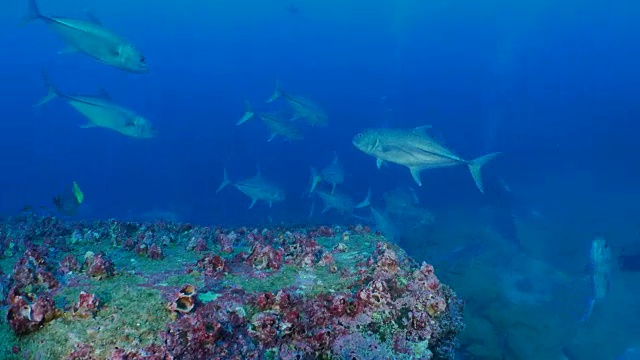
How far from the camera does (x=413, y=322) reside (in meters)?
3.34

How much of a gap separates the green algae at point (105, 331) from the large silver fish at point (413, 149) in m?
4.71

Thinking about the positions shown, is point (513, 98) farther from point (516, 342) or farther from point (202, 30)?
point (202, 30)

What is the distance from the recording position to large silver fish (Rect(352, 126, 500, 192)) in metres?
6.74

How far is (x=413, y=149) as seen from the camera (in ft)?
22.6

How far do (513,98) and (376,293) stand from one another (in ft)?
219

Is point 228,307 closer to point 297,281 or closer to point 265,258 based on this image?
point 297,281

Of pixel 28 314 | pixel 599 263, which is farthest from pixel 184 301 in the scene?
pixel 599 263

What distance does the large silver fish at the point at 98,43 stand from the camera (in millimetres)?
6266

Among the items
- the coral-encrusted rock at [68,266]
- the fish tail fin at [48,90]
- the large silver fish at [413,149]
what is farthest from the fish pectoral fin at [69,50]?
the large silver fish at [413,149]

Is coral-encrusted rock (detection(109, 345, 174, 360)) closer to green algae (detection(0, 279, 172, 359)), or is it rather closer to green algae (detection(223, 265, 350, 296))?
green algae (detection(0, 279, 172, 359))

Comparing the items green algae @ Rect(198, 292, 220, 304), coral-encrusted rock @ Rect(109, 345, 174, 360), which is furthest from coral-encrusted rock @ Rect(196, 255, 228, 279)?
coral-encrusted rock @ Rect(109, 345, 174, 360)

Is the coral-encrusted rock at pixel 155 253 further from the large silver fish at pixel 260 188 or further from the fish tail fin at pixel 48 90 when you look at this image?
the large silver fish at pixel 260 188

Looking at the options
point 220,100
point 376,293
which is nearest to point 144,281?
point 376,293

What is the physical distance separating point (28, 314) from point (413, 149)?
5388 mm
